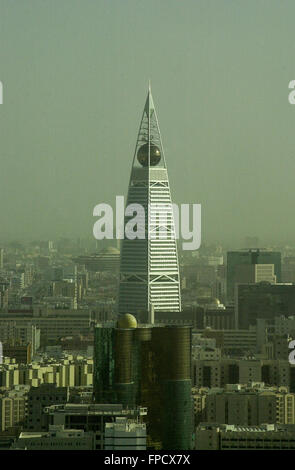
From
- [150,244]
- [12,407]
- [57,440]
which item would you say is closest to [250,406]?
[12,407]

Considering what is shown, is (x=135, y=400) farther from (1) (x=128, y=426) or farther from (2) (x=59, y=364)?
(2) (x=59, y=364)

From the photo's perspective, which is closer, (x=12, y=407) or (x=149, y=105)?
(x=12, y=407)

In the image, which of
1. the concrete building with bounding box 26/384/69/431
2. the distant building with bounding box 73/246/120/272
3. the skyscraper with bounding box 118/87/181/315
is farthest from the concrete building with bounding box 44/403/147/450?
the skyscraper with bounding box 118/87/181/315

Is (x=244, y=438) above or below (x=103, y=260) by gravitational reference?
below

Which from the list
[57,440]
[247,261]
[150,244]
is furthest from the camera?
[150,244]

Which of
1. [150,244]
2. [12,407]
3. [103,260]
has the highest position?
[150,244]

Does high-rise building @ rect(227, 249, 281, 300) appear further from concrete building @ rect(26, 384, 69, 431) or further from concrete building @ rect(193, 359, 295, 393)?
concrete building @ rect(26, 384, 69, 431)

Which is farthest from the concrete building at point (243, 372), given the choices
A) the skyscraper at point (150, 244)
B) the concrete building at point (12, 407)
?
the skyscraper at point (150, 244)

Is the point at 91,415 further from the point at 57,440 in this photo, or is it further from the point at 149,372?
the point at 149,372

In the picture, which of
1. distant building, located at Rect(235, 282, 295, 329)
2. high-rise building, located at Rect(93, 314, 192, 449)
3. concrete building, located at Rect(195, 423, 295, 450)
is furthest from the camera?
distant building, located at Rect(235, 282, 295, 329)
